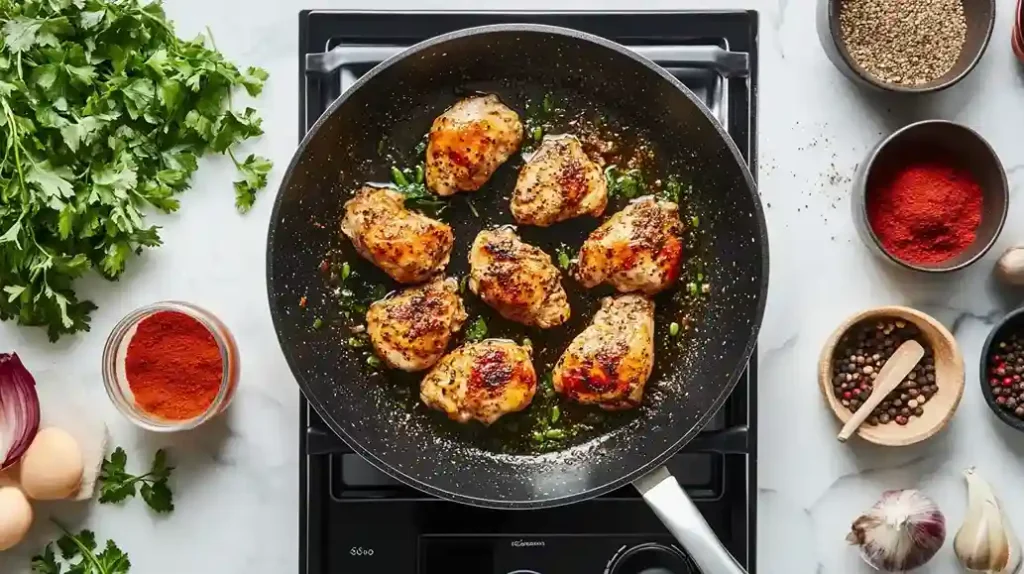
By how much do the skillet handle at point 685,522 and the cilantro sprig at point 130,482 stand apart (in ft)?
3.14

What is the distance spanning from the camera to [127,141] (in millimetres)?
2020

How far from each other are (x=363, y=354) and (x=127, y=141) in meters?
0.62

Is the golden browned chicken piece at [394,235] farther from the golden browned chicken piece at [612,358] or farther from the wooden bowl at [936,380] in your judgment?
the wooden bowl at [936,380]

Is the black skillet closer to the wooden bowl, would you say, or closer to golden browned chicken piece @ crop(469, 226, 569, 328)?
golden browned chicken piece @ crop(469, 226, 569, 328)

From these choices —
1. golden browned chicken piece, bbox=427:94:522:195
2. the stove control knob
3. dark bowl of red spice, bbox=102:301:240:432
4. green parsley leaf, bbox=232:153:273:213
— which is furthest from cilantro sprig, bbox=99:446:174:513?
the stove control knob

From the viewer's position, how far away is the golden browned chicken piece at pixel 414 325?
6.51 feet

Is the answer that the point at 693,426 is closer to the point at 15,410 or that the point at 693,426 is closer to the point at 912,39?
the point at 912,39

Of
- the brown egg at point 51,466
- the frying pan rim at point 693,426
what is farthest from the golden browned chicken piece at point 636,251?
the brown egg at point 51,466

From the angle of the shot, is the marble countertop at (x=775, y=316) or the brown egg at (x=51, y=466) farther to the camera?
the marble countertop at (x=775, y=316)

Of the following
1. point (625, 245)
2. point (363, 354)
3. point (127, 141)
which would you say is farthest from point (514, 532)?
point (127, 141)

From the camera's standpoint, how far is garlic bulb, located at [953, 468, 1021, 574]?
6.66 ft

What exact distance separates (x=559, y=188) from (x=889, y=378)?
75 cm

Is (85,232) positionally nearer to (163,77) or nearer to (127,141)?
(127,141)

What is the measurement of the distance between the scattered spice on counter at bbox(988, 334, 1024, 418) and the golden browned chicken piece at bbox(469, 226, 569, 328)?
33.6 inches
